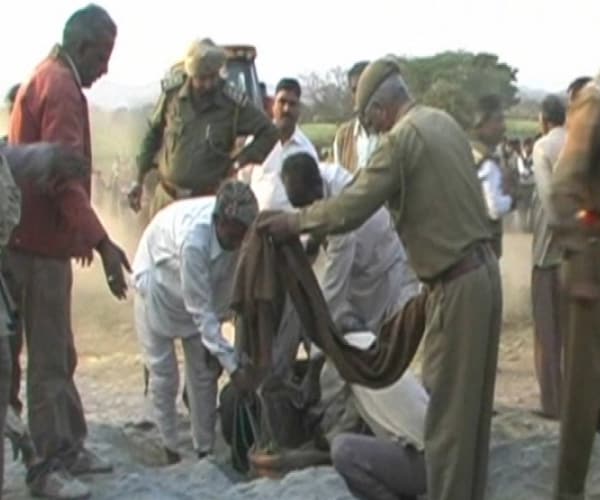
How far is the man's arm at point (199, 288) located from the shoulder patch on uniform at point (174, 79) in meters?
1.67

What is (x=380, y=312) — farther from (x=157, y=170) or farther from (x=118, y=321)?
(x=118, y=321)

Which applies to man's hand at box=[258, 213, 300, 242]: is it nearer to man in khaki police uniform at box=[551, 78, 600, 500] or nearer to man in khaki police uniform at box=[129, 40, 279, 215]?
man in khaki police uniform at box=[551, 78, 600, 500]

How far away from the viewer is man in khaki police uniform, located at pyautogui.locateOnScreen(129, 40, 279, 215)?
1091 cm

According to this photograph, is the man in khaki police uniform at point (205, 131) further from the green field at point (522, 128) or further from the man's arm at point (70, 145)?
the green field at point (522, 128)

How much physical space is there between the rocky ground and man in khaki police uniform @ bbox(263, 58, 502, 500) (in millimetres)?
1055

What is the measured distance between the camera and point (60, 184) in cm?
816

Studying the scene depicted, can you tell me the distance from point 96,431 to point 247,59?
30.8 feet

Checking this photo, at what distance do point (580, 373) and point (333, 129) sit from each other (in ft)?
60.3

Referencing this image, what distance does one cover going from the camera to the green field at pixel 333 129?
24381 millimetres

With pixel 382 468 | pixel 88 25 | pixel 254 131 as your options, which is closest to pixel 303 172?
pixel 88 25

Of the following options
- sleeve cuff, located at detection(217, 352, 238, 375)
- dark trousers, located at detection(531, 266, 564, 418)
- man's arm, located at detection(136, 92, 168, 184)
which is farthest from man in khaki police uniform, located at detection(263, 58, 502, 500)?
dark trousers, located at detection(531, 266, 564, 418)

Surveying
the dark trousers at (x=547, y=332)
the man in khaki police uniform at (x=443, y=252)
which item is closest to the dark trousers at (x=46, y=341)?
the man in khaki police uniform at (x=443, y=252)

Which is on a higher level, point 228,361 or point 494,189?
point 494,189

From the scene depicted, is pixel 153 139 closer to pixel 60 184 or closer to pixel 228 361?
pixel 228 361
